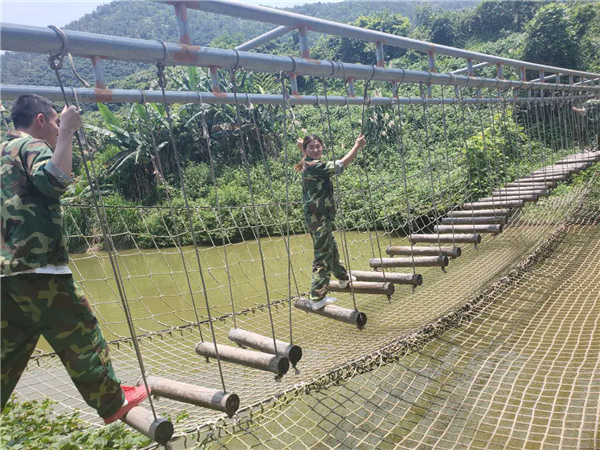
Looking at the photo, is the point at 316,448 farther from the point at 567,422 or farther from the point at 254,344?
the point at 567,422

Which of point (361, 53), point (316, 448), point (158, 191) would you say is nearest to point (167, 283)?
point (158, 191)

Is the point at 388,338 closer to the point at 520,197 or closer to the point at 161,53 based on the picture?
the point at 520,197

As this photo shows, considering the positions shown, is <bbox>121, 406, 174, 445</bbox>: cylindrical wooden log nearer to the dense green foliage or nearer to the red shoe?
the red shoe

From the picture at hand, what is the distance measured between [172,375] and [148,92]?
1.70 metres

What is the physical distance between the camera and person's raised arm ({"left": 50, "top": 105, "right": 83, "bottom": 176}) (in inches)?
45.4

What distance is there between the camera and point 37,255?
1.19 meters

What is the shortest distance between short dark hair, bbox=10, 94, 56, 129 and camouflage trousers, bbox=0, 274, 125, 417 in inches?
15.8

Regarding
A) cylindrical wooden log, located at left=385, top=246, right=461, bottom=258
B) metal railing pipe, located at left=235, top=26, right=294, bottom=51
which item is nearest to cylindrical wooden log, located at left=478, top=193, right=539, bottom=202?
cylindrical wooden log, located at left=385, top=246, right=461, bottom=258

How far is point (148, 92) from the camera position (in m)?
1.98

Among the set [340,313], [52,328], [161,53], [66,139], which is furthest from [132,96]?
[340,313]

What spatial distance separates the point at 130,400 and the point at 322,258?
4.01ft

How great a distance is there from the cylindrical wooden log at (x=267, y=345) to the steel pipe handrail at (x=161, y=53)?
103cm

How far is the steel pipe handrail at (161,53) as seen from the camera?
3.97ft

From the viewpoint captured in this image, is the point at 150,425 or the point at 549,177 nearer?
the point at 150,425
